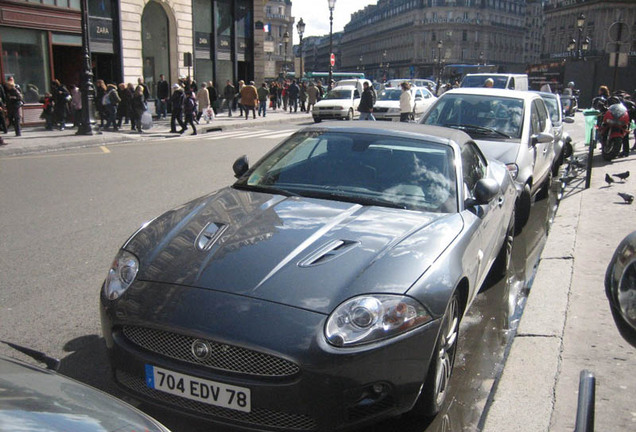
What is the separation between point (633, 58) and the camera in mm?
51875

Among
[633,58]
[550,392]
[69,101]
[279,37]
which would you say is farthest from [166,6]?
[279,37]

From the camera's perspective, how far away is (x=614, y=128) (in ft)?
45.5

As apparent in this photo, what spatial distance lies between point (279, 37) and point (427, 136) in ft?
438

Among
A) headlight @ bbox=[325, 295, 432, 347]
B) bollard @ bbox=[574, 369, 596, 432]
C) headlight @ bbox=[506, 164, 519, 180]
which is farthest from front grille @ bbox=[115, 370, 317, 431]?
headlight @ bbox=[506, 164, 519, 180]

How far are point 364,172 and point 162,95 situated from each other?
22969 mm

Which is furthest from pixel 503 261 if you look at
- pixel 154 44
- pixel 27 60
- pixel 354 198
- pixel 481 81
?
pixel 154 44

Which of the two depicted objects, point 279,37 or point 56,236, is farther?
point 279,37

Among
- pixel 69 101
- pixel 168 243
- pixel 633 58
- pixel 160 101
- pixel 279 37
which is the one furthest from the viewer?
pixel 279 37

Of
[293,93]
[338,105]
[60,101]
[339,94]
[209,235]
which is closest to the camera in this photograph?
[209,235]

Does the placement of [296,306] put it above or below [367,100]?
below

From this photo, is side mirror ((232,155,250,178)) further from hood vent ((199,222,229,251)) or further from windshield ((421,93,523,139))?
windshield ((421,93,523,139))

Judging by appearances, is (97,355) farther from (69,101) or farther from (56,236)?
(69,101)

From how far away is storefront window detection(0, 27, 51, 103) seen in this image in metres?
20.8

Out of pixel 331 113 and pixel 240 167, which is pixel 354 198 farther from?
pixel 331 113
